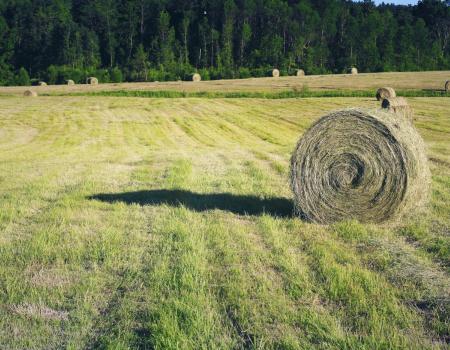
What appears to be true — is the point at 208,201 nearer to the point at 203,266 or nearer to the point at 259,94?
the point at 203,266

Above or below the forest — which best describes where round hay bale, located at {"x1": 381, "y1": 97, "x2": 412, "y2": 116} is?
below

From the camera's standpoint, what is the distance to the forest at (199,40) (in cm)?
7950

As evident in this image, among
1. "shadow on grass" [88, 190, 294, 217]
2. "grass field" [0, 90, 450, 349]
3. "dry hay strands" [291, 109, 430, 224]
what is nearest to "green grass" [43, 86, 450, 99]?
"grass field" [0, 90, 450, 349]

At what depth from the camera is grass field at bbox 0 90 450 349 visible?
4387 mm

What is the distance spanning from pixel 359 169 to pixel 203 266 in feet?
11.6

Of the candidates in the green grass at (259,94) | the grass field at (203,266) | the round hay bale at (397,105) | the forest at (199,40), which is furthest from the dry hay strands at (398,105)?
the forest at (199,40)

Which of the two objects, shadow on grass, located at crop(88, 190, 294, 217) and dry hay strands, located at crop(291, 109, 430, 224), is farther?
shadow on grass, located at crop(88, 190, 294, 217)

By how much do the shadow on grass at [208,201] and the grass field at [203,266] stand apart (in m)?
0.04

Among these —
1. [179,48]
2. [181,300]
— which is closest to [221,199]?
[181,300]

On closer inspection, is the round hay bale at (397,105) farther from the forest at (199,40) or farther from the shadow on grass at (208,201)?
the forest at (199,40)

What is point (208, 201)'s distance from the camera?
364 inches

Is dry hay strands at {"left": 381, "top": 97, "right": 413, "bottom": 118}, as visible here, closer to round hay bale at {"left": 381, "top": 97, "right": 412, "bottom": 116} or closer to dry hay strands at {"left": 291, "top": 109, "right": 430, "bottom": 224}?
round hay bale at {"left": 381, "top": 97, "right": 412, "bottom": 116}

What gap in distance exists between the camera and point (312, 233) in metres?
7.37

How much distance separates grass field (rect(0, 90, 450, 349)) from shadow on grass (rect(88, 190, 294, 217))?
37 mm
